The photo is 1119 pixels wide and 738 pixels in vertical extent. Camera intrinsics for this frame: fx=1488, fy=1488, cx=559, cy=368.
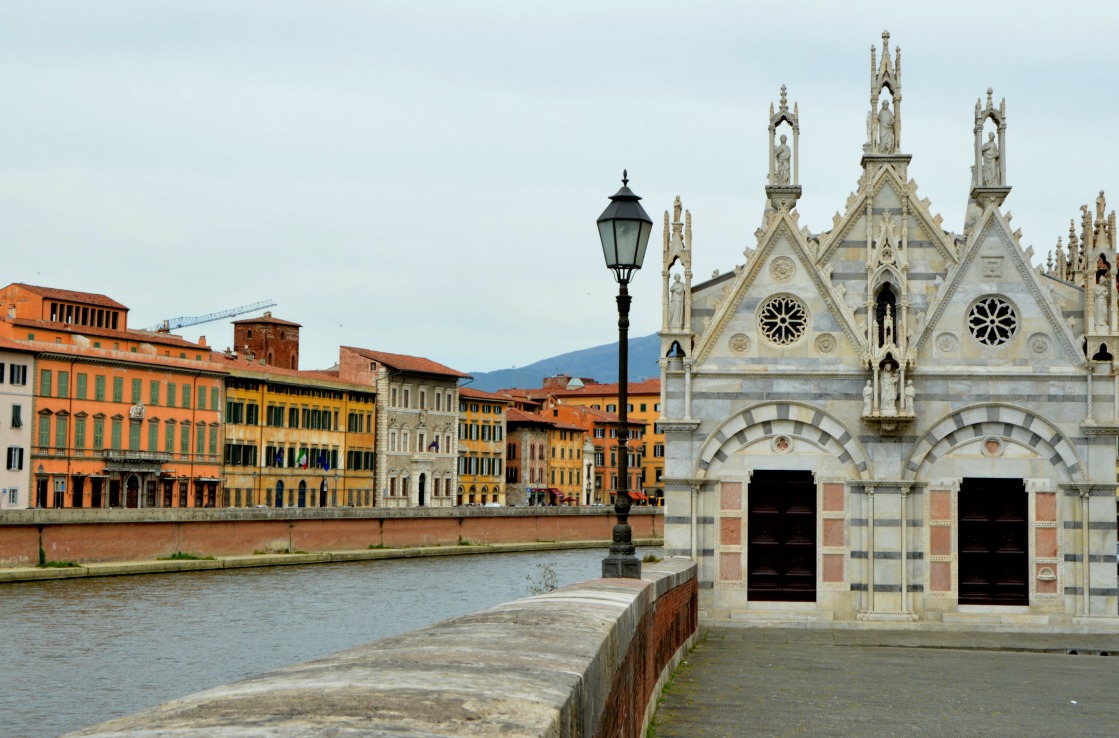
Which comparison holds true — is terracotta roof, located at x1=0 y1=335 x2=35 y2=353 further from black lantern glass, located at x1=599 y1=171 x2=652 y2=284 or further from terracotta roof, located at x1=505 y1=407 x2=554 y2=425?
black lantern glass, located at x1=599 y1=171 x2=652 y2=284

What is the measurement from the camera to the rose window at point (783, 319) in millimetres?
22578

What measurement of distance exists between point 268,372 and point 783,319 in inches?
2499

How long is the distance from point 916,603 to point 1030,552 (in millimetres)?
1838

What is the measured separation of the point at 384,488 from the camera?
301ft

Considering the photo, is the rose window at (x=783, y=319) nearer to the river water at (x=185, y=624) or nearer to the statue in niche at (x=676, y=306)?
the statue in niche at (x=676, y=306)

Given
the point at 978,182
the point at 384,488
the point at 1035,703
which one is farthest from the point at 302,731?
the point at 384,488

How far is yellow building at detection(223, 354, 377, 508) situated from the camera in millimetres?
80062

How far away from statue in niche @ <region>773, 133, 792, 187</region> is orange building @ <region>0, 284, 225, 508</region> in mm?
50312

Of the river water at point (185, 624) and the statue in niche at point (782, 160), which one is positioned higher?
the statue in niche at point (782, 160)

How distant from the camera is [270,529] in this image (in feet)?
204

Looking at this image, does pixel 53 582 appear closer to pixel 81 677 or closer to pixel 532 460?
pixel 81 677

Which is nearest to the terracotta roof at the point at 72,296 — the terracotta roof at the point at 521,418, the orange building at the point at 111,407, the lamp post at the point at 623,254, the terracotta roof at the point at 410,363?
the orange building at the point at 111,407

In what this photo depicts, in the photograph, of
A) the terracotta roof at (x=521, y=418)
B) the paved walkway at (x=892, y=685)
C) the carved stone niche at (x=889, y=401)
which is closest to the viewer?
the paved walkway at (x=892, y=685)

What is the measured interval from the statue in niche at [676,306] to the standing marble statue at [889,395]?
10.4 feet
